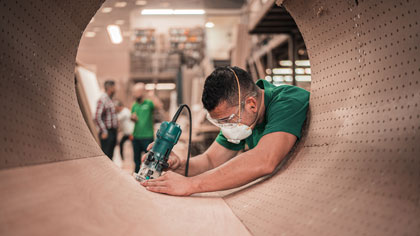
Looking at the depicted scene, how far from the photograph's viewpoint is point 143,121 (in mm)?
5922

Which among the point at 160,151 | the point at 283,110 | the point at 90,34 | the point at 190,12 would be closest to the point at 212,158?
the point at 160,151

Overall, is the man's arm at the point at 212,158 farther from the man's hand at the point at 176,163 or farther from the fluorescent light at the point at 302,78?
the fluorescent light at the point at 302,78

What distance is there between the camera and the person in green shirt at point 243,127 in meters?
1.77

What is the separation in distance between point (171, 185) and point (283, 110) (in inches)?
29.7

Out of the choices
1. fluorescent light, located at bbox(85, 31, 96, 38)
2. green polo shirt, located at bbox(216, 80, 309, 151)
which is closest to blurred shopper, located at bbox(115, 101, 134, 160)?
green polo shirt, located at bbox(216, 80, 309, 151)

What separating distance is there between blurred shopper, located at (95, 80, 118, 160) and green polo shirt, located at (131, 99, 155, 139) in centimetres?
38

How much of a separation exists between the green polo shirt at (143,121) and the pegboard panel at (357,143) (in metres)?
4.26

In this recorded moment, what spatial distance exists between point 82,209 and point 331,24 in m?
1.50

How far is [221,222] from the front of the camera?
4.22 feet

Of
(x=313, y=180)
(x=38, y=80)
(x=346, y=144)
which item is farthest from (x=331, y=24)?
(x=38, y=80)

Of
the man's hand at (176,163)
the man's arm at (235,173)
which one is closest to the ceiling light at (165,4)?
the man's hand at (176,163)

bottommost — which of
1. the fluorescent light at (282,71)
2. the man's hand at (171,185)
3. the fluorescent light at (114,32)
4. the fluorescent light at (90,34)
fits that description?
the man's hand at (171,185)

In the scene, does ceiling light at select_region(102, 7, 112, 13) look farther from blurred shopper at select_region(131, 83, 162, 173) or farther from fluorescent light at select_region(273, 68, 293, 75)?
fluorescent light at select_region(273, 68, 293, 75)

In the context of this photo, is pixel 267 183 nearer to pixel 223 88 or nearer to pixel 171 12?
pixel 223 88
